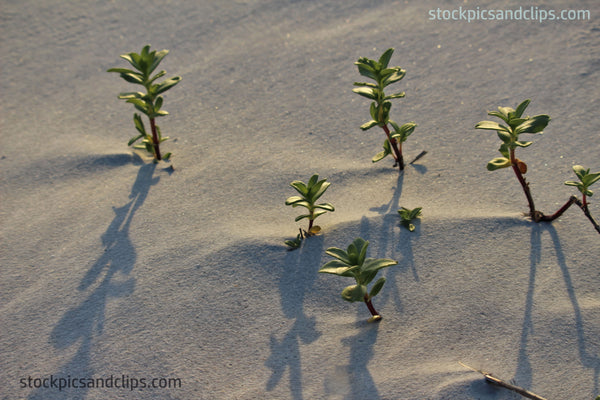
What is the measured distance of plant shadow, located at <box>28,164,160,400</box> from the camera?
186 centimetres

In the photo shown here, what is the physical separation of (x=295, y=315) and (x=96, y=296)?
805mm

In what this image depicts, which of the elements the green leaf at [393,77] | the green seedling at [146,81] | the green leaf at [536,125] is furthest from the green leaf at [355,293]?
the green seedling at [146,81]

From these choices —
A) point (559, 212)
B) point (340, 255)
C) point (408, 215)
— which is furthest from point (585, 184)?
point (340, 255)

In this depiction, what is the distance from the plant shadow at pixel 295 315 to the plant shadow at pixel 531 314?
0.70 metres

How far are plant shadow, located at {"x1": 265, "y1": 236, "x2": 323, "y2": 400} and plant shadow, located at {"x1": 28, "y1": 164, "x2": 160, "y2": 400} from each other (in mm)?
630

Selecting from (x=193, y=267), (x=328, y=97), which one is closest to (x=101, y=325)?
(x=193, y=267)

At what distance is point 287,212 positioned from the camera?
7.97 ft

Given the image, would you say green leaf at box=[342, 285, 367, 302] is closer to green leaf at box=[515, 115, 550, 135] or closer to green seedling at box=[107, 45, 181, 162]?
green leaf at box=[515, 115, 550, 135]

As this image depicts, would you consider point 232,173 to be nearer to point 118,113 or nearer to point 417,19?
point 118,113

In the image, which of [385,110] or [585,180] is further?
[385,110]

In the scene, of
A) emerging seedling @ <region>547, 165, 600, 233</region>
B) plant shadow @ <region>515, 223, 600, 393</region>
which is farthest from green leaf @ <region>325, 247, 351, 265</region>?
emerging seedling @ <region>547, 165, 600, 233</region>

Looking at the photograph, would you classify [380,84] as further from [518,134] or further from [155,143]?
[155,143]

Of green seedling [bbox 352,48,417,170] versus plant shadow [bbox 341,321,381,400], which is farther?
green seedling [bbox 352,48,417,170]

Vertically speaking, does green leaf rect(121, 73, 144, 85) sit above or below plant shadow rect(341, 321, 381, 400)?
above
